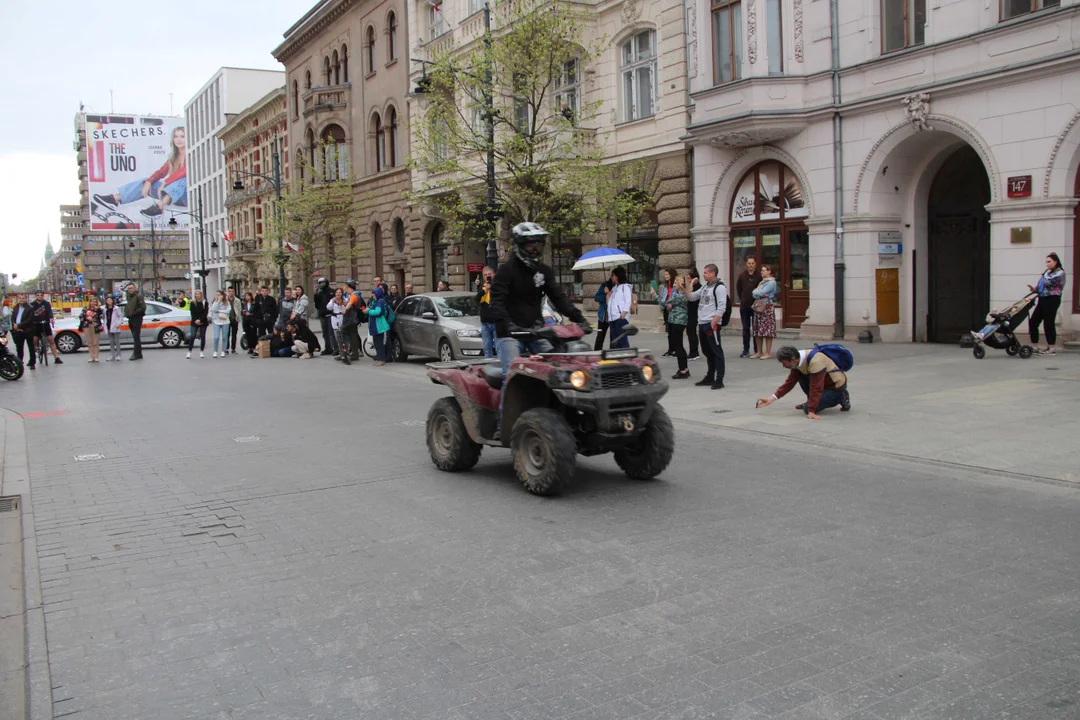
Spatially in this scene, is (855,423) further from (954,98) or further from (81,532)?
(954,98)

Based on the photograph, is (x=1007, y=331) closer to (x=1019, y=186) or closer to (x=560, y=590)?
(x=1019, y=186)

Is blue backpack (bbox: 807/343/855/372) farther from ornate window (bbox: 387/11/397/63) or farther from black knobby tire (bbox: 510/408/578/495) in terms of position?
ornate window (bbox: 387/11/397/63)

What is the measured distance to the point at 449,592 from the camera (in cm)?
486

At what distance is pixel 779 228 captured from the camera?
21391 mm

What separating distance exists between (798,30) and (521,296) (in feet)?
48.7

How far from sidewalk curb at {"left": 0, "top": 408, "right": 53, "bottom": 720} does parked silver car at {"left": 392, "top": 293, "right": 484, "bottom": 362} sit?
938 cm

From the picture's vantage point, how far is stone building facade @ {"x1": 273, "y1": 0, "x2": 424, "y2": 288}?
127 ft

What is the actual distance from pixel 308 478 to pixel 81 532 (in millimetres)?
1967

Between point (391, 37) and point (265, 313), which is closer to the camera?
point (265, 313)

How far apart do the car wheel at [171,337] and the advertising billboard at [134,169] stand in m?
74.5

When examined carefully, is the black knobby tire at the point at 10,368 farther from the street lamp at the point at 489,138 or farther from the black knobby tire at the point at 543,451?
the black knobby tire at the point at 543,451

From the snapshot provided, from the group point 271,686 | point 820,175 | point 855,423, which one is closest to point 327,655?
point 271,686

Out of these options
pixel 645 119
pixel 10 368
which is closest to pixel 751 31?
pixel 645 119

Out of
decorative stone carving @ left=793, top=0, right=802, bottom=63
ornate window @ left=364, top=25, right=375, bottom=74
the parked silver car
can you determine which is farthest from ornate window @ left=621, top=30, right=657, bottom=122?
ornate window @ left=364, top=25, right=375, bottom=74
